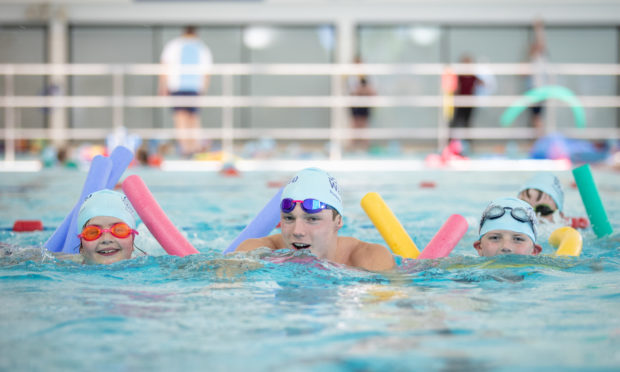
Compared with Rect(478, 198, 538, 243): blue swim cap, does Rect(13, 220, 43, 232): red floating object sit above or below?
below

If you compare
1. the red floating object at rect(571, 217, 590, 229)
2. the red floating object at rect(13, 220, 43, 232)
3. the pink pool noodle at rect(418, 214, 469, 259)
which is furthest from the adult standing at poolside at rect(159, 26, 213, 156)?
the pink pool noodle at rect(418, 214, 469, 259)

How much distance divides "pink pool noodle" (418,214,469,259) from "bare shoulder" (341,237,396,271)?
315 millimetres

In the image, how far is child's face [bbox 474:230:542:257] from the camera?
455cm

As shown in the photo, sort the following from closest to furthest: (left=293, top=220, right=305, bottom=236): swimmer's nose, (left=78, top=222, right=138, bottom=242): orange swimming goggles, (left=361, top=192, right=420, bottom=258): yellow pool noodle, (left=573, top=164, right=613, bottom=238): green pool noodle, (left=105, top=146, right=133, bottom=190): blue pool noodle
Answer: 1. (left=293, top=220, right=305, bottom=236): swimmer's nose
2. (left=78, top=222, right=138, bottom=242): orange swimming goggles
3. (left=361, top=192, right=420, bottom=258): yellow pool noodle
4. (left=105, top=146, right=133, bottom=190): blue pool noodle
5. (left=573, top=164, right=613, bottom=238): green pool noodle

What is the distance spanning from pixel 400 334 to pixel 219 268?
4.69 feet

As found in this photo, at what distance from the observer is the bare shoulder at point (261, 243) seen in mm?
4270

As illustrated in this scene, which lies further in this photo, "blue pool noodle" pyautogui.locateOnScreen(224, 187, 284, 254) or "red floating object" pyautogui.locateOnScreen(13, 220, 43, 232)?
"red floating object" pyautogui.locateOnScreen(13, 220, 43, 232)

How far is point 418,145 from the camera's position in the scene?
22219 mm

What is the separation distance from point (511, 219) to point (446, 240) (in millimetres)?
480

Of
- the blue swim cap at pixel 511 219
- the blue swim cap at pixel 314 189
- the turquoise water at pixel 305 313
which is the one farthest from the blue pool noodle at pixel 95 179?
the blue swim cap at pixel 511 219

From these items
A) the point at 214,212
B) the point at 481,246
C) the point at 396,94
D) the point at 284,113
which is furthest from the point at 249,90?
the point at 481,246

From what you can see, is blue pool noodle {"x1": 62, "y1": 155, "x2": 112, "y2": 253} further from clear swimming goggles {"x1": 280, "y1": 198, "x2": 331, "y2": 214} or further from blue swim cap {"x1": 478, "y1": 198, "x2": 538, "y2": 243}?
blue swim cap {"x1": 478, "y1": 198, "x2": 538, "y2": 243}

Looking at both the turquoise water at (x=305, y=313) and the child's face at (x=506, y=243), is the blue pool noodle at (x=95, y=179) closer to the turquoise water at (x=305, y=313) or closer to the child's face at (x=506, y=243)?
the turquoise water at (x=305, y=313)

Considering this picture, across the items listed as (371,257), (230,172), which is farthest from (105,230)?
(230,172)
